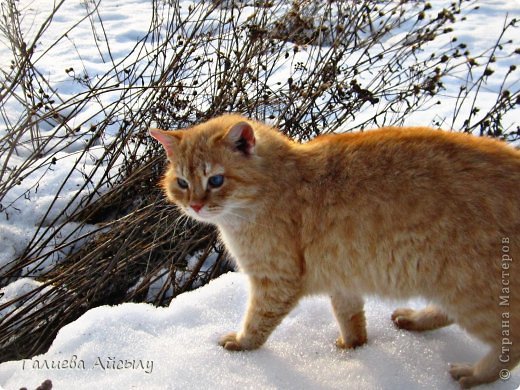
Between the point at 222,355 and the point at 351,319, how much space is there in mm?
668

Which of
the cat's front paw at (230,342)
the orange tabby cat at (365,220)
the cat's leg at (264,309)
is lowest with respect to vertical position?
the cat's front paw at (230,342)

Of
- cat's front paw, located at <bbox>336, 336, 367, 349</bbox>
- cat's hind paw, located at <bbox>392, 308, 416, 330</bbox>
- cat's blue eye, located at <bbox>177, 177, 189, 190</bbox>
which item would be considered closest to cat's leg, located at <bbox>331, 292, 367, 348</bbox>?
cat's front paw, located at <bbox>336, 336, 367, 349</bbox>

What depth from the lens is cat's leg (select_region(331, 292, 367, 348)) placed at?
2.77 meters

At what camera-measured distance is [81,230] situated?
4609 mm

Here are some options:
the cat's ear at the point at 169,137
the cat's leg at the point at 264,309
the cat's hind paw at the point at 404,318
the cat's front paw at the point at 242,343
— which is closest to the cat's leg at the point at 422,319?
the cat's hind paw at the point at 404,318

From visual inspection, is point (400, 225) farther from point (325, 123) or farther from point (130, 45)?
point (130, 45)

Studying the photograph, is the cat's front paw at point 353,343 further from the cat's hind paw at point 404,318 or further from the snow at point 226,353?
the cat's hind paw at point 404,318

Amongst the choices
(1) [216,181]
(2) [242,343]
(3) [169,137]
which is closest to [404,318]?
(2) [242,343]

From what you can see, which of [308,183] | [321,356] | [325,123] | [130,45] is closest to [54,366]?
[321,356]

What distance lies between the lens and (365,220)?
2.49 meters

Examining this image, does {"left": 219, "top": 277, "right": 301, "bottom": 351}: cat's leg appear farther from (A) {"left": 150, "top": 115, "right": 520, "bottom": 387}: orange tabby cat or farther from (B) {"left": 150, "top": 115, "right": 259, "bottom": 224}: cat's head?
(B) {"left": 150, "top": 115, "right": 259, "bottom": 224}: cat's head

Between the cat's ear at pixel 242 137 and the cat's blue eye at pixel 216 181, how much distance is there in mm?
168

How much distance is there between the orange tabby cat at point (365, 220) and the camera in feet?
7.63

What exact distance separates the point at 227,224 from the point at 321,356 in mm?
807
